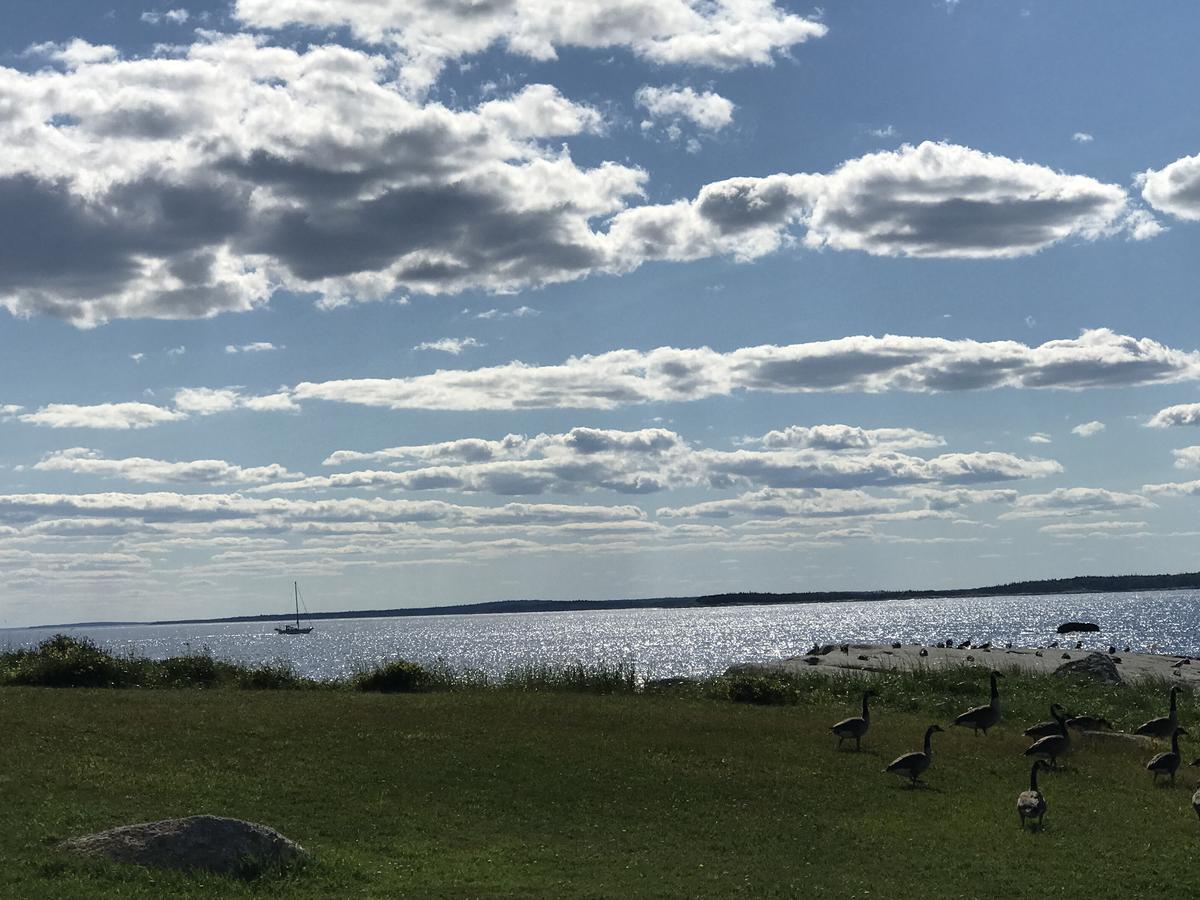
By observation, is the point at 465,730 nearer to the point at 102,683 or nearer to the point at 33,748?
the point at 33,748

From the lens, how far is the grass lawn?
1975 centimetres

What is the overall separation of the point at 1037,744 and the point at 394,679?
20834 millimetres

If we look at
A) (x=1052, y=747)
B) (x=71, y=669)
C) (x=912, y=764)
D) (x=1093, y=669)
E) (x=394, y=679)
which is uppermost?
(x=71, y=669)

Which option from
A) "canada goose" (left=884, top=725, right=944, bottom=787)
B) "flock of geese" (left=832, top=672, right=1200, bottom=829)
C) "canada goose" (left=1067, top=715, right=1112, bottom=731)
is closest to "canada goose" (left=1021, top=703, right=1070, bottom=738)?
"flock of geese" (left=832, top=672, right=1200, bottom=829)

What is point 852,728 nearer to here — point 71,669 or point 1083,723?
point 1083,723

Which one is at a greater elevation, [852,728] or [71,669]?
[71,669]

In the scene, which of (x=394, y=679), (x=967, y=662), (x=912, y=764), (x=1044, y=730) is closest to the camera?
(x=912, y=764)

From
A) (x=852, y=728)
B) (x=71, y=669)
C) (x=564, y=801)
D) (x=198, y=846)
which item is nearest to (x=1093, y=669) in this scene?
(x=852, y=728)

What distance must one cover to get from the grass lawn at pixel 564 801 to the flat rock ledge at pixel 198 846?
433 millimetres

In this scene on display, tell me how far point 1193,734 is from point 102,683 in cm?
3384

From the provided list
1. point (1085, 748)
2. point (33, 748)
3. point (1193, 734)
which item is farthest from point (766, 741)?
point (33, 748)

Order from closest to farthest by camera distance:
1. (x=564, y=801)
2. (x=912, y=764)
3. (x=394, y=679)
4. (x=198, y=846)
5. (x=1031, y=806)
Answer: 1. (x=198, y=846)
2. (x=1031, y=806)
3. (x=564, y=801)
4. (x=912, y=764)
5. (x=394, y=679)

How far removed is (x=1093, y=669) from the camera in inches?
1976

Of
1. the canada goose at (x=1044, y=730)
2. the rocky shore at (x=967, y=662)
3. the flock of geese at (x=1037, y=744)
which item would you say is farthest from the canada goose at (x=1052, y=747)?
the rocky shore at (x=967, y=662)
